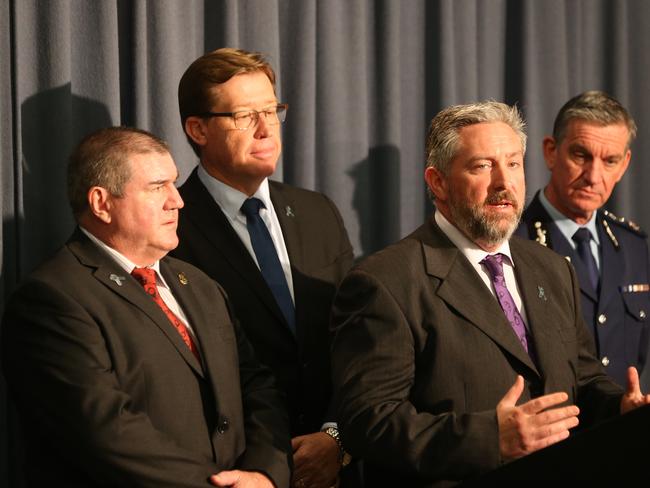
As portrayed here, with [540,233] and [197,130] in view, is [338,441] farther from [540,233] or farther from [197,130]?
[540,233]

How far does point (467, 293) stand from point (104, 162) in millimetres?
1006

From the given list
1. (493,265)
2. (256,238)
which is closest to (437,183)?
(493,265)

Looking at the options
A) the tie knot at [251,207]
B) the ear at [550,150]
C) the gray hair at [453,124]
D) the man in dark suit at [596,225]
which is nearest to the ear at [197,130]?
the tie knot at [251,207]

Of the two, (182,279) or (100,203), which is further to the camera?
(182,279)

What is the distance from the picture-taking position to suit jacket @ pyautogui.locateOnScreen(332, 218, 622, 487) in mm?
2453

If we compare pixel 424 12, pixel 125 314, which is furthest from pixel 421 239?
pixel 424 12

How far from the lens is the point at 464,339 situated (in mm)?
2615

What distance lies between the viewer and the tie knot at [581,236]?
11.9 ft

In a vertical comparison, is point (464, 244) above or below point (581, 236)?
above

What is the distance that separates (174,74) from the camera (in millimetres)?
3328

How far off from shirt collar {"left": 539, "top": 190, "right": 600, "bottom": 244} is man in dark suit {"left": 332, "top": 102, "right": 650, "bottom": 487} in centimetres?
65

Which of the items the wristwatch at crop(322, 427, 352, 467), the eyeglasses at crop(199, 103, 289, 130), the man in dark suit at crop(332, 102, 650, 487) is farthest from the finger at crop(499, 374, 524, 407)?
the eyeglasses at crop(199, 103, 289, 130)

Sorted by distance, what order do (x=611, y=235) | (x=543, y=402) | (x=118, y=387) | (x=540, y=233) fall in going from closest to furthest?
(x=543, y=402)
(x=118, y=387)
(x=540, y=233)
(x=611, y=235)

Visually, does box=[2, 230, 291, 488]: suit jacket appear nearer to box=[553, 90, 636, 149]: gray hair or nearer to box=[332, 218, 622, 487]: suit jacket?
box=[332, 218, 622, 487]: suit jacket
